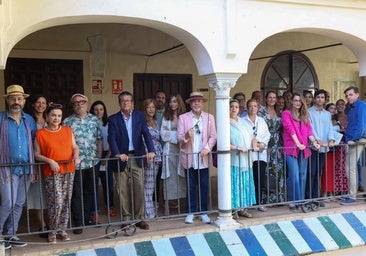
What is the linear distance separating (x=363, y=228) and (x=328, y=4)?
3.04m

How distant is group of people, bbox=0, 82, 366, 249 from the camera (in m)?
4.41

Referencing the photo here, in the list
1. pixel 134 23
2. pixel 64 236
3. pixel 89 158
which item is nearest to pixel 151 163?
pixel 89 158

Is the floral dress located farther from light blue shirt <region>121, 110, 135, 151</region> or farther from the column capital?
light blue shirt <region>121, 110, 135, 151</region>

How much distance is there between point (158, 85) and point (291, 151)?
345 cm

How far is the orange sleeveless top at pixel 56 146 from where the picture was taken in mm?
4422

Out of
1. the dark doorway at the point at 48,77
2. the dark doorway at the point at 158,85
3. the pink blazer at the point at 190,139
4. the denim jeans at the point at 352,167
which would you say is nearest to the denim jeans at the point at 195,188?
the pink blazer at the point at 190,139

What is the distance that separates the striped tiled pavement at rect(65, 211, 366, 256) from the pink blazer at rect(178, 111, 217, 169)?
2.98ft

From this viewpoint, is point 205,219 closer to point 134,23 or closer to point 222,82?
point 222,82

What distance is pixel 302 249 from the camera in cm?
511

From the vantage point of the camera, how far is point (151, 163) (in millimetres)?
5156

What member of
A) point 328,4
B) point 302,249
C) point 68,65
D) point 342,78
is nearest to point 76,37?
point 68,65

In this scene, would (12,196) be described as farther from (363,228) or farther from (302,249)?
(363,228)

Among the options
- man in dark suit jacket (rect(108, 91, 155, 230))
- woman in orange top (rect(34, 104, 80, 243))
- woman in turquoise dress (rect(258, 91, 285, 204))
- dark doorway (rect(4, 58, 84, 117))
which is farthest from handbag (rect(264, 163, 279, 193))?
dark doorway (rect(4, 58, 84, 117))

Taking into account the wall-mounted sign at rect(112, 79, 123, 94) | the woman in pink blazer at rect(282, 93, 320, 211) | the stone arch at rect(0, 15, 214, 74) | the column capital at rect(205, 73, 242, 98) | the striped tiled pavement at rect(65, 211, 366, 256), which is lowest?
the striped tiled pavement at rect(65, 211, 366, 256)
